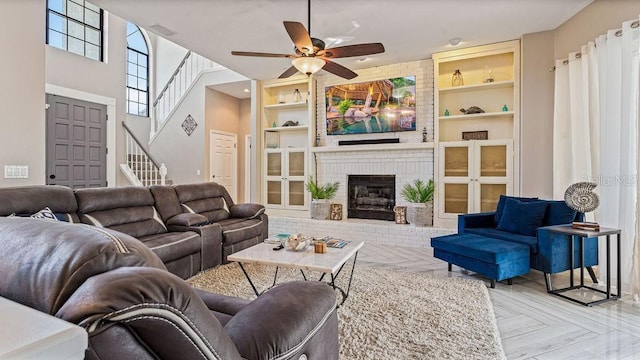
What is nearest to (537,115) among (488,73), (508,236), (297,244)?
(488,73)

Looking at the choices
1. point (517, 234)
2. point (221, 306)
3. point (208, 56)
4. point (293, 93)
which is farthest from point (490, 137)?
point (221, 306)

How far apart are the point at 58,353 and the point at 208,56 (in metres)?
5.41

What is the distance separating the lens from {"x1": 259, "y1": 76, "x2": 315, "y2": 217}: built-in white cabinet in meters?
6.34

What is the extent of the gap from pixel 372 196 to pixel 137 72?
6.77 meters

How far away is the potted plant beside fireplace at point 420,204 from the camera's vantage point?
17.1 ft

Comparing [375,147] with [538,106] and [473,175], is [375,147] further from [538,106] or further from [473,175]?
[538,106]

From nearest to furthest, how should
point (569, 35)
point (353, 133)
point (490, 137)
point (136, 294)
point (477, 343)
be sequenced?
point (136, 294)
point (477, 343)
point (569, 35)
point (490, 137)
point (353, 133)

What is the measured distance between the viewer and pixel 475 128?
524 cm

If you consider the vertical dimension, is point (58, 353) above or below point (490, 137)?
below

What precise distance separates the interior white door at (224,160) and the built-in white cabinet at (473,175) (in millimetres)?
4906

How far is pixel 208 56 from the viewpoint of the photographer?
5.26 meters

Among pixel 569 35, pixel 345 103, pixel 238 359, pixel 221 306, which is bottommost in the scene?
pixel 221 306

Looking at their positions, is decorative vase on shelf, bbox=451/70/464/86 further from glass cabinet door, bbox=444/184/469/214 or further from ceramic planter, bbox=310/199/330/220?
ceramic planter, bbox=310/199/330/220

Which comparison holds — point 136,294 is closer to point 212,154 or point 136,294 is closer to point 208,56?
point 208,56
